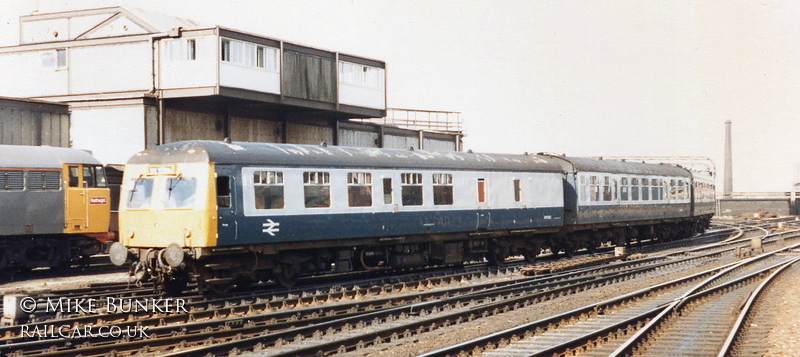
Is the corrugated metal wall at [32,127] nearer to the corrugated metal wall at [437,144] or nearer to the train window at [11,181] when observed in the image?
the train window at [11,181]

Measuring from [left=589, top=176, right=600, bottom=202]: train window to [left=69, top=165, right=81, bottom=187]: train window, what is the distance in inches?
680

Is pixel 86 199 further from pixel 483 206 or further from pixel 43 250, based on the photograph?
pixel 483 206

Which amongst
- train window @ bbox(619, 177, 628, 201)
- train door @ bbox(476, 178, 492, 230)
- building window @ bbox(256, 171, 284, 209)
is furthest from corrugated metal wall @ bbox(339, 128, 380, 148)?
building window @ bbox(256, 171, 284, 209)

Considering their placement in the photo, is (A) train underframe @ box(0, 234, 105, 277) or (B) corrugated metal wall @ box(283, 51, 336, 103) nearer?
(A) train underframe @ box(0, 234, 105, 277)

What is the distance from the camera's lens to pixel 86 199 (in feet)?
78.4

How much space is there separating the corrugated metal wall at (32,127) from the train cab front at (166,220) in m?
13.2

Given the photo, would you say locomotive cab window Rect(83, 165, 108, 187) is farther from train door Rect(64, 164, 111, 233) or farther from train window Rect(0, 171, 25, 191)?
train window Rect(0, 171, 25, 191)

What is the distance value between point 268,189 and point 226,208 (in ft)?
4.31

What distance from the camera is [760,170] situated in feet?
447

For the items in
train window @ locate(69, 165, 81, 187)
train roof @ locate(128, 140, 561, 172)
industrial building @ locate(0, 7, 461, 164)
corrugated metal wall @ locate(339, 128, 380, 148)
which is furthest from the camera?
corrugated metal wall @ locate(339, 128, 380, 148)

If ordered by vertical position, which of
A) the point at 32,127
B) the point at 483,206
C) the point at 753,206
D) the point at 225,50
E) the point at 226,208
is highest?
the point at 225,50

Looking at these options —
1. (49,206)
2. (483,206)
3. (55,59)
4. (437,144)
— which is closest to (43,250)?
(49,206)

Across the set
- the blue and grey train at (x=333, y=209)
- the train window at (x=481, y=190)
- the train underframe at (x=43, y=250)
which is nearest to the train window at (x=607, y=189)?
the blue and grey train at (x=333, y=209)

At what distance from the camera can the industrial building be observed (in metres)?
31.4
